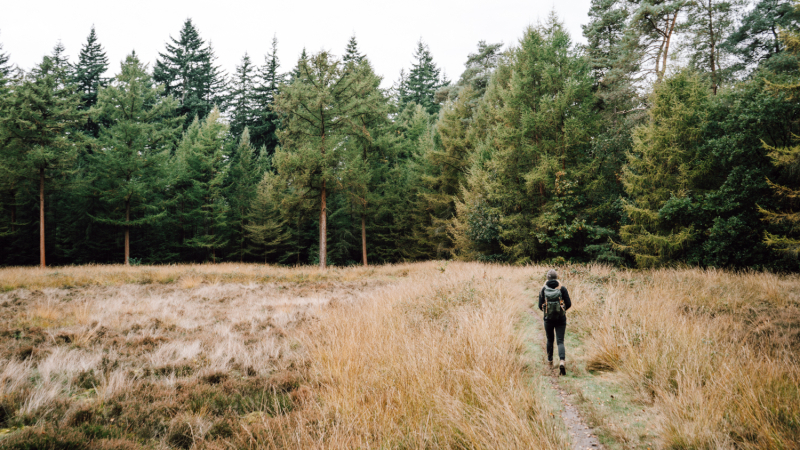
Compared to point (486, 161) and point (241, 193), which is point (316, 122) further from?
point (241, 193)

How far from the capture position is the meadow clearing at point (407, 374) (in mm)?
2885

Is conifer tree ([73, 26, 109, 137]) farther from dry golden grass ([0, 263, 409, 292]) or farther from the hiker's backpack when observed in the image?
the hiker's backpack

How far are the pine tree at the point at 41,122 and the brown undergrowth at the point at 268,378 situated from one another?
20.2 meters

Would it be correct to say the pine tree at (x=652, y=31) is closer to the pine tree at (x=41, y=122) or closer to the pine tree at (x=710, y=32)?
the pine tree at (x=710, y=32)

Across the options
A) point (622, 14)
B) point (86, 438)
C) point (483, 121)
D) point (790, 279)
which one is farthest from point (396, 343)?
point (622, 14)

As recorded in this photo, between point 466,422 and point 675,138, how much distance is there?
16.6m

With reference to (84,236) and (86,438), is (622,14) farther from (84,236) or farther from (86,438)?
(84,236)

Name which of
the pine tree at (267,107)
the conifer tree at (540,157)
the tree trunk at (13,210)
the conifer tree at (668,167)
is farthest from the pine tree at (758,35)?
the tree trunk at (13,210)

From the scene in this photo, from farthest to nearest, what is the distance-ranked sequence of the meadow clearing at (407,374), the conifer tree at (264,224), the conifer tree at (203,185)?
the conifer tree at (264,224) < the conifer tree at (203,185) < the meadow clearing at (407,374)

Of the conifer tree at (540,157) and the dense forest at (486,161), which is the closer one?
the dense forest at (486,161)

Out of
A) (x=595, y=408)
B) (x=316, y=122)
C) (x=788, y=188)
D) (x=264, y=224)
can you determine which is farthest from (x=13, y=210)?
(x=788, y=188)

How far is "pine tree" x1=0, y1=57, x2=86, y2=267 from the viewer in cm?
2105

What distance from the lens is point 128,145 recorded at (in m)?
24.7

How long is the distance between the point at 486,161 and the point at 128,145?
2701 centimetres
